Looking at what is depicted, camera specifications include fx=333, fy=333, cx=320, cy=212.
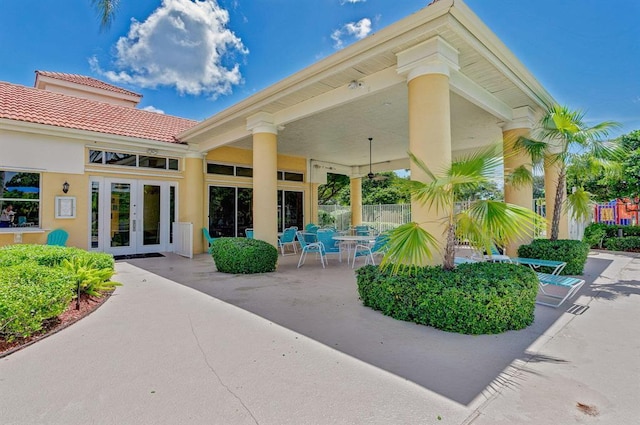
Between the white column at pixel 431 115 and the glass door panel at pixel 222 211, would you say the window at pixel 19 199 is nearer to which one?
the glass door panel at pixel 222 211

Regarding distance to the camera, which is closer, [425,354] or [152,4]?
[425,354]

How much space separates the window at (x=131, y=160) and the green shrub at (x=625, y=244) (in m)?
15.6

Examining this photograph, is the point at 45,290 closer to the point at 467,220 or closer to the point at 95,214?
the point at 467,220

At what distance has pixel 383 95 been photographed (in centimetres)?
705

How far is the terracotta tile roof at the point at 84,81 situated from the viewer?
54.1ft

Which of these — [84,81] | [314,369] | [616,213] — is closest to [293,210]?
[314,369]

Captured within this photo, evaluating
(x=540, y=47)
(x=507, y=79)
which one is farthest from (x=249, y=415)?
(x=540, y=47)

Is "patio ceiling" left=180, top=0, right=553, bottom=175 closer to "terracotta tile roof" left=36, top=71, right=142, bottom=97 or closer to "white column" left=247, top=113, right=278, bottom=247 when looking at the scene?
"white column" left=247, top=113, right=278, bottom=247

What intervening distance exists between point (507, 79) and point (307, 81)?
3707 mm

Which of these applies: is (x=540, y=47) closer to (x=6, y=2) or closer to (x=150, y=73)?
(x=6, y=2)

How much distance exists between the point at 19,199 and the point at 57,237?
1.27 metres

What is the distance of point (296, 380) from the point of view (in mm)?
2678

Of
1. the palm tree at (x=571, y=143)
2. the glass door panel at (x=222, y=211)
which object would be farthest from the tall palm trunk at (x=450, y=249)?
the glass door panel at (x=222, y=211)

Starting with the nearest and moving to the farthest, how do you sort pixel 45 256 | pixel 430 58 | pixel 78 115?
pixel 430 58 < pixel 45 256 < pixel 78 115
